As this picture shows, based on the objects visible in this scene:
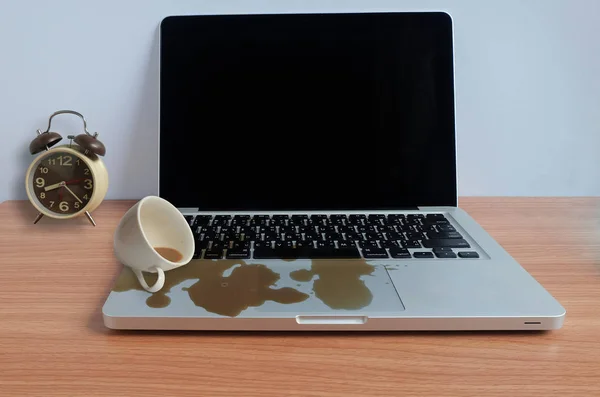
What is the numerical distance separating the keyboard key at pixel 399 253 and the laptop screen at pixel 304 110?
19cm

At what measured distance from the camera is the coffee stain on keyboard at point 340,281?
1.79 ft

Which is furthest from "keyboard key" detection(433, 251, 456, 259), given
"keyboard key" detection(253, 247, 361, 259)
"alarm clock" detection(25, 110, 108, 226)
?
"alarm clock" detection(25, 110, 108, 226)

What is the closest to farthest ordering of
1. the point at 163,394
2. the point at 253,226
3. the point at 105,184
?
the point at 163,394
the point at 253,226
the point at 105,184

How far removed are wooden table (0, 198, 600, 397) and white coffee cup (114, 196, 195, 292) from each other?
6cm

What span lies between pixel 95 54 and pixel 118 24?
0.23 feet

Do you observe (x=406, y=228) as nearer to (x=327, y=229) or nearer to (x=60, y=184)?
(x=327, y=229)

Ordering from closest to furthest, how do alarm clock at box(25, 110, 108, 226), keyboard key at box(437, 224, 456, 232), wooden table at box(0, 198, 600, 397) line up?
wooden table at box(0, 198, 600, 397) → keyboard key at box(437, 224, 456, 232) → alarm clock at box(25, 110, 108, 226)

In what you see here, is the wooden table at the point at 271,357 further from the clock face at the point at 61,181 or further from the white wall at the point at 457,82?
the white wall at the point at 457,82

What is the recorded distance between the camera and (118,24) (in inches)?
36.0

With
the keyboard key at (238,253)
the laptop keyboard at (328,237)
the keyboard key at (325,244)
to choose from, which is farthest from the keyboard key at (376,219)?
the keyboard key at (238,253)

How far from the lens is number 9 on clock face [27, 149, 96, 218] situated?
2.84 ft

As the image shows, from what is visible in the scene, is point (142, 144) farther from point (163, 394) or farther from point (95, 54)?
point (163, 394)

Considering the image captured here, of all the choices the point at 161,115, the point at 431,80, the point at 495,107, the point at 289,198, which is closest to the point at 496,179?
the point at 495,107

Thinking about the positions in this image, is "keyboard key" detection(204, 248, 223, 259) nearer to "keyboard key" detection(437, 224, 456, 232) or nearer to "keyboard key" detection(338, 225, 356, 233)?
"keyboard key" detection(338, 225, 356, 233)
